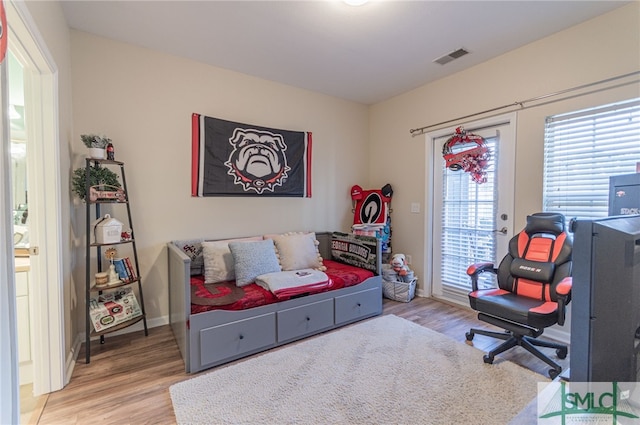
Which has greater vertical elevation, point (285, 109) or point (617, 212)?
point (285, 109)

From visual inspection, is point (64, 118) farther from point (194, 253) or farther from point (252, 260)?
point (252, 260)

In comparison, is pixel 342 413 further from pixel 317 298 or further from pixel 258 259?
→ pixel 258 259

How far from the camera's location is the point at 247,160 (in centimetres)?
320

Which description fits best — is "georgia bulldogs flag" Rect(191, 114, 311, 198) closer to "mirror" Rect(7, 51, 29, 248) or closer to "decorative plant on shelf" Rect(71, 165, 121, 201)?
"decorative plant on shelf" Rect(71, 165, 121, 201)

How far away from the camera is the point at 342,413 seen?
165 centimetres

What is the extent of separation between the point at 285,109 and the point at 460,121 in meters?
1.99

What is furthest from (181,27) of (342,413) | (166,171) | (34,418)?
(342,413)

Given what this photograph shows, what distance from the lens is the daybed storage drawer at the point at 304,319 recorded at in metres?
2.44

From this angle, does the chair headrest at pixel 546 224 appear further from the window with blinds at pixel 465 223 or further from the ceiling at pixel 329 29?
the ceiling at pixel 329 29

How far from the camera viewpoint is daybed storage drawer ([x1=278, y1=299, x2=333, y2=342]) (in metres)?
2.44

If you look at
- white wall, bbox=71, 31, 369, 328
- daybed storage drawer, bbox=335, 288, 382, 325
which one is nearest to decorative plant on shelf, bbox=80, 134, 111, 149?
white wall, bbox=71, 31, 369, 328

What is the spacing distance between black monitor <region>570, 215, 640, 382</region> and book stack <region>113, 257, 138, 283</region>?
294 centimetres

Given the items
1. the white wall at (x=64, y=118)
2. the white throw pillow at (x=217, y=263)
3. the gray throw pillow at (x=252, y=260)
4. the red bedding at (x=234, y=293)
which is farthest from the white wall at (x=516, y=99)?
the white wall at (x=64, y=118)

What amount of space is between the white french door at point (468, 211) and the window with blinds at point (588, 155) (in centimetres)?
32
